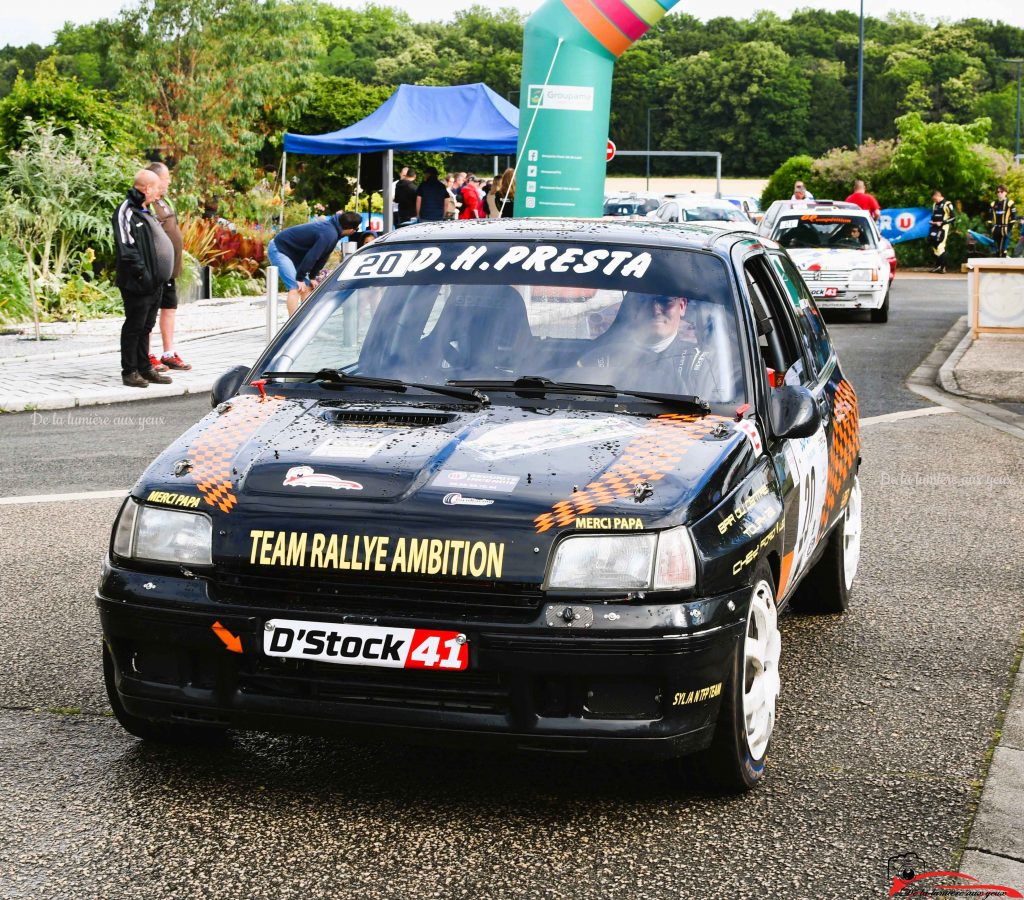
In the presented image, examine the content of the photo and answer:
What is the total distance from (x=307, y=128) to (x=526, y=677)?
209ft

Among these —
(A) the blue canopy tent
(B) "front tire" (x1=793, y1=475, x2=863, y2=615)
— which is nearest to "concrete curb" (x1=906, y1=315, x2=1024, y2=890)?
(B) "front tire" (x1=793, y1=475, x2=863, y2=615)

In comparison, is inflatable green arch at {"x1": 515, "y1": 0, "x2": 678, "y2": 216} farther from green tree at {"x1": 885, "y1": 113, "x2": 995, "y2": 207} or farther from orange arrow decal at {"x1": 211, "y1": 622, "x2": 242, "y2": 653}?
green tree at {"x1": 885, "y1": 113, "x2": 995, "y2": 207}

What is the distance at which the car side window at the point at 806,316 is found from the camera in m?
6.01

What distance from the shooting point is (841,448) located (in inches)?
237

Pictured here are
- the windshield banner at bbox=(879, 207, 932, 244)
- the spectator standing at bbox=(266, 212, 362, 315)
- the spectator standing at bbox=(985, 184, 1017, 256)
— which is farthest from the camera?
the windshield banner at bbox=(879, 207, 932, 244)

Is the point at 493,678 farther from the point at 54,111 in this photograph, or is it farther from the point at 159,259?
the point at 54,111

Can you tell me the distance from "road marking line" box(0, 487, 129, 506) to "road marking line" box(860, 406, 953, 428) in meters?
6.19

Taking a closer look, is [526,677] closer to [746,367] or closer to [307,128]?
[746,367]

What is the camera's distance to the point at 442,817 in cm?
400

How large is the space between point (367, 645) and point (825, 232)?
2023 centimetres

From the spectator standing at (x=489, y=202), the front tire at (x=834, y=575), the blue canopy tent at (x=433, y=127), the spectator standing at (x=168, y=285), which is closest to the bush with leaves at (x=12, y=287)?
the spectator standing at (x=168, y=285)

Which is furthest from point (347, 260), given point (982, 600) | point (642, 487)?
point (982, 600)

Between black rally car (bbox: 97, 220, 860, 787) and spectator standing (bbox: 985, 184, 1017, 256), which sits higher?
black rally car (bbox: 97, 220, 860, 787)

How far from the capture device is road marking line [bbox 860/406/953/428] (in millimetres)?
12527
